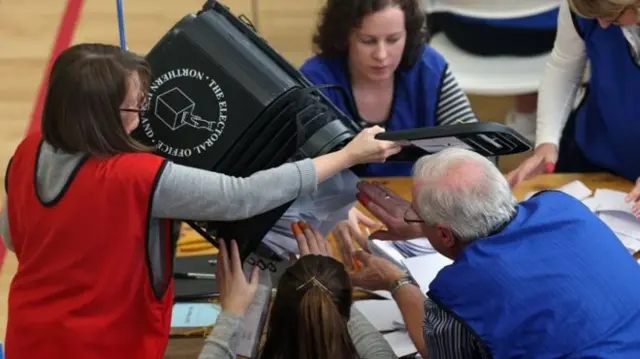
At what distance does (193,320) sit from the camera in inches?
73.5

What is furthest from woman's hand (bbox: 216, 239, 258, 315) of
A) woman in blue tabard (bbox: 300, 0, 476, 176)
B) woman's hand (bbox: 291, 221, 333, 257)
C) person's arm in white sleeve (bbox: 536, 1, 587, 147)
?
person's arm in white sleeve (bbox: 536, 1, 587, 147)


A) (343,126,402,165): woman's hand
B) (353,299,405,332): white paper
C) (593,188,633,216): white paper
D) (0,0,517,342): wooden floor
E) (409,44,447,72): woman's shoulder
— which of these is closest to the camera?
(343,126,402,165): woman's hand

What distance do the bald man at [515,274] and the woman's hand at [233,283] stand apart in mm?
375

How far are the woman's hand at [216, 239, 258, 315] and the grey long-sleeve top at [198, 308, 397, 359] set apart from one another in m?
0.02

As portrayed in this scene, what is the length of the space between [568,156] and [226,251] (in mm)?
1212

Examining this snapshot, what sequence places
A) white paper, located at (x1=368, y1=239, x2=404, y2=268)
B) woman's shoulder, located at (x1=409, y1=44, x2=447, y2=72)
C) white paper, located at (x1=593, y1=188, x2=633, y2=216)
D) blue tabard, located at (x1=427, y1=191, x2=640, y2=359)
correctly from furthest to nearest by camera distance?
woman's shoulder, located at (x1=409, y1=44, x2=447, y2=72) → white paper, located at (x1=593, y1=188, x2=633, y2=216) → white paper, located at (x1=368, y1=239, x2=404, y2=268) → blue tabard, located at (x1=427, y1=191, x2=640, y2=359)

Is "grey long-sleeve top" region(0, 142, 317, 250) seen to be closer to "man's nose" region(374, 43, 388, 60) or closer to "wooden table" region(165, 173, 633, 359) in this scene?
"wooden table" region(165, 173, 633, 359)

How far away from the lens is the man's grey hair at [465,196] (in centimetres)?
142

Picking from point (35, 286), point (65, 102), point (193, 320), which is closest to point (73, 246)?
point (35, 286)

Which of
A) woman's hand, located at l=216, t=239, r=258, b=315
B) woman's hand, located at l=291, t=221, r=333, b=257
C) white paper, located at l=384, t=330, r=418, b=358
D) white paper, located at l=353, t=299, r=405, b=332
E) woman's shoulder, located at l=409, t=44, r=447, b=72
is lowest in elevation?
white paper, located at l=384, t=330, r=418, b=358

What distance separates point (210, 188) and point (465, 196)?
0.44 m

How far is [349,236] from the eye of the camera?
77.1 inches

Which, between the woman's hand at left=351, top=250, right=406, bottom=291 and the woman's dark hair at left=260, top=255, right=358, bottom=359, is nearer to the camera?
the woman's dark hair at left=260, top=255, right=358, bottom=359

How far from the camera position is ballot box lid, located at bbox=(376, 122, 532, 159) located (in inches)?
58.2
